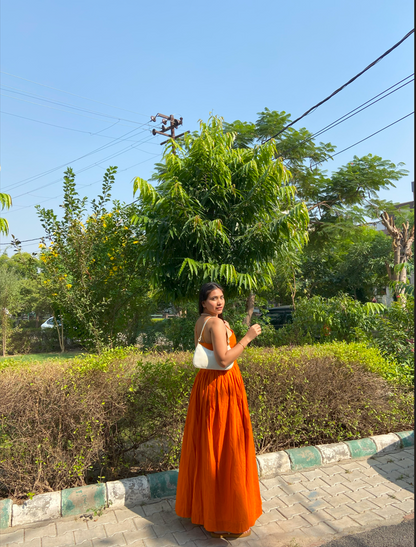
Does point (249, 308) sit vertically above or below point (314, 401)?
above

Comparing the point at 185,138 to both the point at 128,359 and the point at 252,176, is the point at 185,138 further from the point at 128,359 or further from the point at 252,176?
the point at 128,359

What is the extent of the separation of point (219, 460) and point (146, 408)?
43.0 inches

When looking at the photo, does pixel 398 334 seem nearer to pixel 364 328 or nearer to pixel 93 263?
pixel 364 328

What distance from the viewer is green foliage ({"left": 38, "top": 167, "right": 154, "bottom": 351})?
21.0 ft

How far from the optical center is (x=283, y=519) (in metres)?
3.29

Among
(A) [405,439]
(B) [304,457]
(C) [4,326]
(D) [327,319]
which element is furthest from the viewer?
(C) [4,326]

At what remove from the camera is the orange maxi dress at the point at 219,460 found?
9.95 ft

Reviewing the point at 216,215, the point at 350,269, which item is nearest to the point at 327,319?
the point at 216,215

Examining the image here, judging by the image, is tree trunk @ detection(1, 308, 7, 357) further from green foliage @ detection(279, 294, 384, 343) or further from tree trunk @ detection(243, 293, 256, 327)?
green foliage @ detection(279, 294, 384, 343)

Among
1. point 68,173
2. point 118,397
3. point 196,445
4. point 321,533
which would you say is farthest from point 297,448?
point 68,173

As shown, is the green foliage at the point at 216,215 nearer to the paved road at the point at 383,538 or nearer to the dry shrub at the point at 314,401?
the dry shrub at the point at 314,401

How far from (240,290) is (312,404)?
165 cm

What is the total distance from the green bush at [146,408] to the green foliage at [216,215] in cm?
108

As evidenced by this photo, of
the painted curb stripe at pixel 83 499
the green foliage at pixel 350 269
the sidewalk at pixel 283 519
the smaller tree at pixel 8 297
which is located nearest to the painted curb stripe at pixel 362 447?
the sidewalk at pixel 283 519
